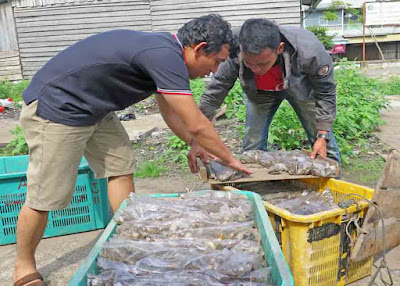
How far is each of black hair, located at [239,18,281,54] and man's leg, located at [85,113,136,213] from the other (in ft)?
3.62

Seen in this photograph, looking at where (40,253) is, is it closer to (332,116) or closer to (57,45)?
(332,116)

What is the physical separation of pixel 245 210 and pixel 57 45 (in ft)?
44.0

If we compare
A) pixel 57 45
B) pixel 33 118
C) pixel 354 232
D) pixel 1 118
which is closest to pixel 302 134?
pixel 354 232

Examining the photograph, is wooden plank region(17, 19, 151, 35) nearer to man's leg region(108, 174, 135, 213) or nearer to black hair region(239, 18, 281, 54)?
black hair region(239, 18, 281, 54)

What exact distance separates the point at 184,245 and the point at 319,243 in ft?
3.13

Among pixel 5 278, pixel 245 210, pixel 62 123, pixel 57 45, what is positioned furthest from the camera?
pixel 57 45

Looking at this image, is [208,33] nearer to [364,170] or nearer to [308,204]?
[308,204]

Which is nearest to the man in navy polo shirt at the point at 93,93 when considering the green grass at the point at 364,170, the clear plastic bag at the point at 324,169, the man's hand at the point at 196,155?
the man's hand at the point at 196,155

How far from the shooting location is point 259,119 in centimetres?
397

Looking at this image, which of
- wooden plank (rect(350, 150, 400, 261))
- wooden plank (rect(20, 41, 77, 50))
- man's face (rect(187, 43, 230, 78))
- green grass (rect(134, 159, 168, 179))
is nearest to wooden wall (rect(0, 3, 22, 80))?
wooden plank (rect(20, 41, 77, 50))

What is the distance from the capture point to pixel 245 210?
2346 millimetres

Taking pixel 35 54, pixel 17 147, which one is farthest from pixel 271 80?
pixel 35 54

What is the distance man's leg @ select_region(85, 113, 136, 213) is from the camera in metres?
2.94

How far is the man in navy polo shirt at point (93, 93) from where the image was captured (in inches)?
89.0
